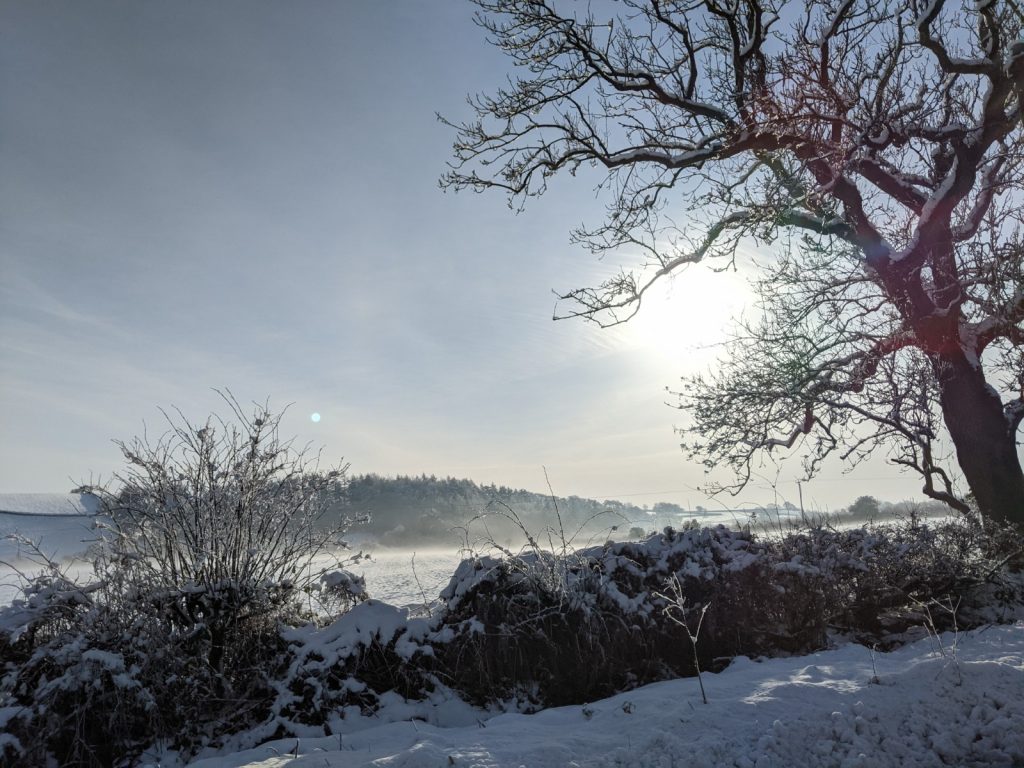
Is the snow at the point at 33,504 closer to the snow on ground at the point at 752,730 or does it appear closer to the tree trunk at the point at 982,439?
the snow on ground at the point at 752,730

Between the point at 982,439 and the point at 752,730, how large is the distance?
26.3ft

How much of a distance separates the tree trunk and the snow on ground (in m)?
5.21

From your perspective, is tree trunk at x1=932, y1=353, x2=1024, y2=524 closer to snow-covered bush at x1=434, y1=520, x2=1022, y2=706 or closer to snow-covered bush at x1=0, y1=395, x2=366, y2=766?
snow-covered bush at x1=434, y1=520, x2=1022, y2=706

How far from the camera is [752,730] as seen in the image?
121 inches

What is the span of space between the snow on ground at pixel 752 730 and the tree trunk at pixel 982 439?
5208 millimetres

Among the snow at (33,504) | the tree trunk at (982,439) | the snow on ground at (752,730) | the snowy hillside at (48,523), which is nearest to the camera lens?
the snow on ground at (752,730)

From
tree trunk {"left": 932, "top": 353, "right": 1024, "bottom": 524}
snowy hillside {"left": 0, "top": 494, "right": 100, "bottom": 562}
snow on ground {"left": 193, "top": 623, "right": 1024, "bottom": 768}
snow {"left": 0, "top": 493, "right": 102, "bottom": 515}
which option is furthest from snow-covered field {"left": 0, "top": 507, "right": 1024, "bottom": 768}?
snow {"left": 0, "top": 493, "right": 102, "bottom": 515}

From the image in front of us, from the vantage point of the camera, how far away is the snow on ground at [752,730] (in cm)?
291

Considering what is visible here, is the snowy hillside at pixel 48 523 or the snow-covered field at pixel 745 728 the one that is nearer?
the snow-covered field at pixel 745 728

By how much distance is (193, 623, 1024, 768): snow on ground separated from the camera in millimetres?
2906

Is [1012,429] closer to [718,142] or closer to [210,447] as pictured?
[718,142]

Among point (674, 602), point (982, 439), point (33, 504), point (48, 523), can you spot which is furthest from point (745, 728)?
point (33, 504)

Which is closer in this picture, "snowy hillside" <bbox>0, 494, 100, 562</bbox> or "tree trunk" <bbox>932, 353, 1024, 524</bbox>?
"snowy hillside" <bbox>0, 494, 100, 562</bbox>

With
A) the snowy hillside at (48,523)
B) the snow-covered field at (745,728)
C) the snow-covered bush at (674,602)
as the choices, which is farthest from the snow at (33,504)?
the snow-covered field at (745,728)
